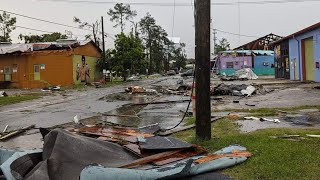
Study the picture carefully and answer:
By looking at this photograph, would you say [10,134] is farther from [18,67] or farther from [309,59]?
[18,67]

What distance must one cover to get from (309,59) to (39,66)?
88.8 feet

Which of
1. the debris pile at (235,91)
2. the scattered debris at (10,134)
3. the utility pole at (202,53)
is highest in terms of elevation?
the utility pole at (202,53)

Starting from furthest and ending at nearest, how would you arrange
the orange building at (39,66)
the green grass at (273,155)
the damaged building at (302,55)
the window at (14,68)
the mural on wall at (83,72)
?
the mural on wall at (83,72) < the window at (14,68) < the orange building at (39,66) < the damaged building at (302,55) < the green grass at (273,155)

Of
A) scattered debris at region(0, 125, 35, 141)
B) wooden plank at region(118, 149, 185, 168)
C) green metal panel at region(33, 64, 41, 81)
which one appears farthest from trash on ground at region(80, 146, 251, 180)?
green metal panel at region(33, 64, 41, 81)

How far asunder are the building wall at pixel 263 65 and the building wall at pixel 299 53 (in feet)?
84.3

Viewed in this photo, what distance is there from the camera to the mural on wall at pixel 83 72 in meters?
45.9

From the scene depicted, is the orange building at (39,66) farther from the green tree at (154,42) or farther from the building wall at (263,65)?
the green tree at (154,42)

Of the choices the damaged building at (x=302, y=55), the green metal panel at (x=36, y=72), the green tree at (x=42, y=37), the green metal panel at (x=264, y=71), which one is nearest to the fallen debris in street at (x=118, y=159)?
the damaged building at (x=302, y=55)

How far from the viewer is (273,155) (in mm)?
6473

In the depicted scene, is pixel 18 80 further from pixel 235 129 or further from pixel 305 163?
pixel 305 163

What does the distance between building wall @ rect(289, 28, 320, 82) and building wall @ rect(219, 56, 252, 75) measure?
82.3ft

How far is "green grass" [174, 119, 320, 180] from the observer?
5531 millimetres

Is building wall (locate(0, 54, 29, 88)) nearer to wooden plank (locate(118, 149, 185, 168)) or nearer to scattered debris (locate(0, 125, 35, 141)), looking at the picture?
scattered debris (locate(0, 125, 35, 141))

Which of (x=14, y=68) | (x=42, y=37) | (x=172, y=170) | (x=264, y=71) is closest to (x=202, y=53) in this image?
(x=172, y=170)
